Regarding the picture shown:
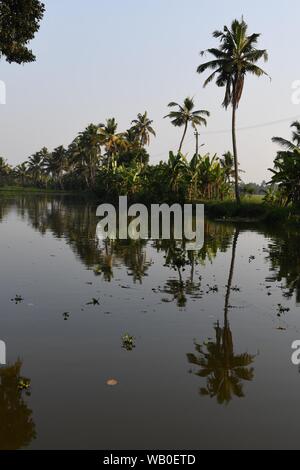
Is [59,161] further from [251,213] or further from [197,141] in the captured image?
[251,213]

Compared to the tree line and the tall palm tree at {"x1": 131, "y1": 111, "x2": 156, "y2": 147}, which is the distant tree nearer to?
the tree line

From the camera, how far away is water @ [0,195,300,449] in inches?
199

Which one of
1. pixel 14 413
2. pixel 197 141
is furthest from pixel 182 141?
pixel 14 413

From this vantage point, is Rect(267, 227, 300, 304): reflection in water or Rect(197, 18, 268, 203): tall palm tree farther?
Rect(197, 18, 268, 203): tall palm tree

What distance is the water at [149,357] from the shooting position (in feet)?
16.6

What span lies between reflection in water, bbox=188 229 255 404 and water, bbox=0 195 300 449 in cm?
2

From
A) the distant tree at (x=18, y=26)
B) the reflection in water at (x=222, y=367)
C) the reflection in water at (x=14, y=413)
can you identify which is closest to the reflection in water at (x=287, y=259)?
the reflection in water at (x=222, y=367)

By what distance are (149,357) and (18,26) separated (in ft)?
34.4

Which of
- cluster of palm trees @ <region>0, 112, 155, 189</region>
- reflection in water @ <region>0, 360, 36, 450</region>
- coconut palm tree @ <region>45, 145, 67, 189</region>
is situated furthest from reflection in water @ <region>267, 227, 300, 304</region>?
coconut palm tree @ <region>45, 145, 67, 189</region>

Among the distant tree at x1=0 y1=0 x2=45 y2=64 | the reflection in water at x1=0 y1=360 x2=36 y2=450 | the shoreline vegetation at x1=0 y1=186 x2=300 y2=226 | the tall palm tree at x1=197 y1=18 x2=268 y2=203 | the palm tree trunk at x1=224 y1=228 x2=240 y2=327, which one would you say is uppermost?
the tall palm tree at x1=197 y1=18 x2=268 y2=203

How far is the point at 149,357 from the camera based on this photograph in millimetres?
7246

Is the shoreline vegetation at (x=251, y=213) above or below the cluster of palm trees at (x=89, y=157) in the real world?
below

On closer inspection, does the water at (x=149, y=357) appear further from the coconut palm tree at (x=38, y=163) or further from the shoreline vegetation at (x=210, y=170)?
the coconut palm tree at (x=38, y=163)

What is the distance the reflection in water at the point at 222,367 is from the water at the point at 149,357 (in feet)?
0.06
